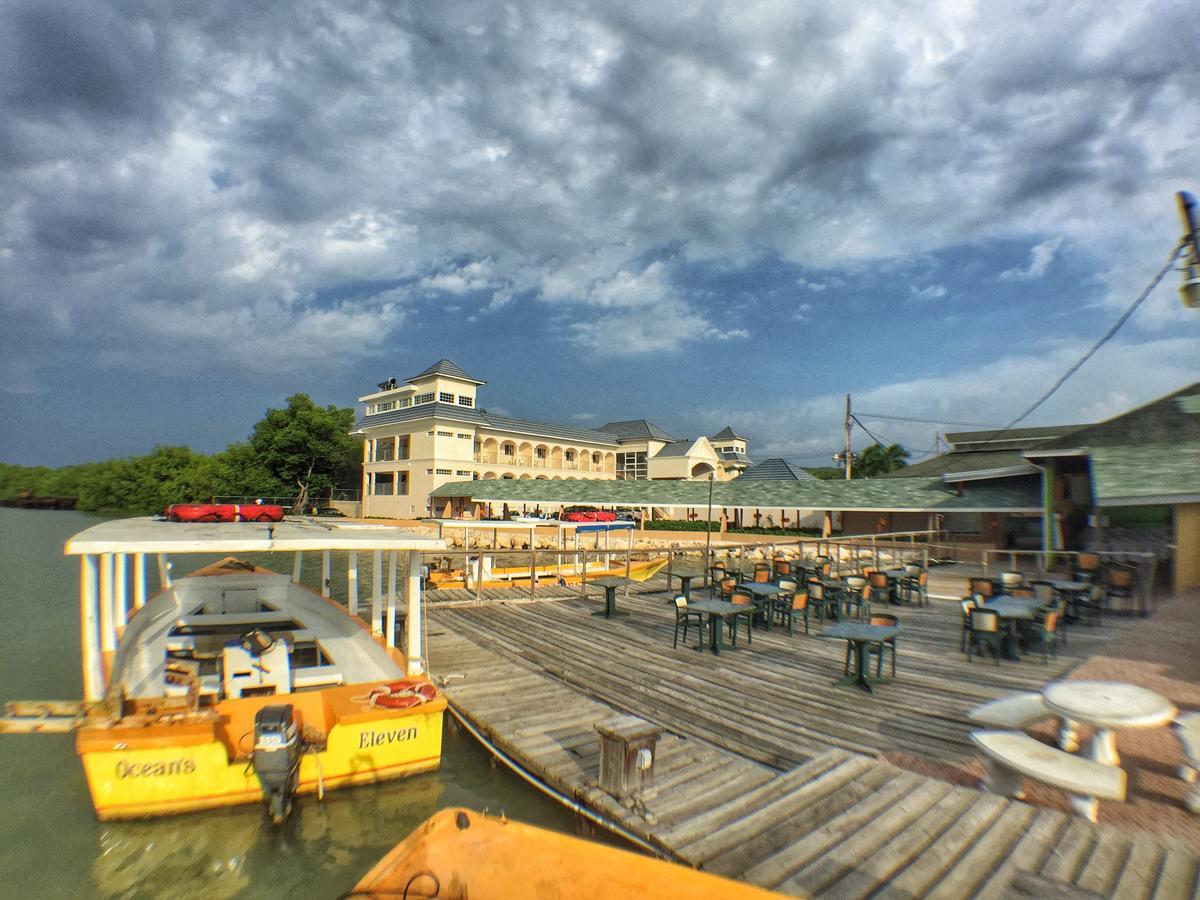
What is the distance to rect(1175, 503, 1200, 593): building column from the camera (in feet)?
44.5

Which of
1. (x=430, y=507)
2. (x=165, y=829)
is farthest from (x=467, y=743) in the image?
(x=430, y=507)

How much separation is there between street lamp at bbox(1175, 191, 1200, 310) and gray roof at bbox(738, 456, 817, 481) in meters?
31.8

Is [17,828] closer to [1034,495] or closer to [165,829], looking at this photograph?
[165,829]

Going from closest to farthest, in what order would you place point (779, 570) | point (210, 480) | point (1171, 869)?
point (1171, 869) < point (779, 570) < point (210, 480)

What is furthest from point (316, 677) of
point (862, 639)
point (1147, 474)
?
point (1147, 474)

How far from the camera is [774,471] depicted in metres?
41.6

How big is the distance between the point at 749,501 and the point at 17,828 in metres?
30.4

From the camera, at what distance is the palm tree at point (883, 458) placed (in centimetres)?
5000

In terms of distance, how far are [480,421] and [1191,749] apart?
4930 centimetres

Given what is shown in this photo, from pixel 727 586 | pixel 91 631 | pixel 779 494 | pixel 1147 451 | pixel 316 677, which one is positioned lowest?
pixel 316 677

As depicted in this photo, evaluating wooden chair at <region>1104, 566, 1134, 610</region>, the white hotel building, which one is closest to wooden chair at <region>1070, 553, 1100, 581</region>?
wooden chair at <region>1104, 566, 1134, 610</region>

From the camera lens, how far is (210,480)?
63.2m

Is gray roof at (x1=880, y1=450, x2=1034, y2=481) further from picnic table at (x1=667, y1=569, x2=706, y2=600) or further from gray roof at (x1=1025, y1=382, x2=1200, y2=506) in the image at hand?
picnic table at (x1=667, y1=569, x2=706, y2=600)

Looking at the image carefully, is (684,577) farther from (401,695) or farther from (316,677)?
(316,677)
